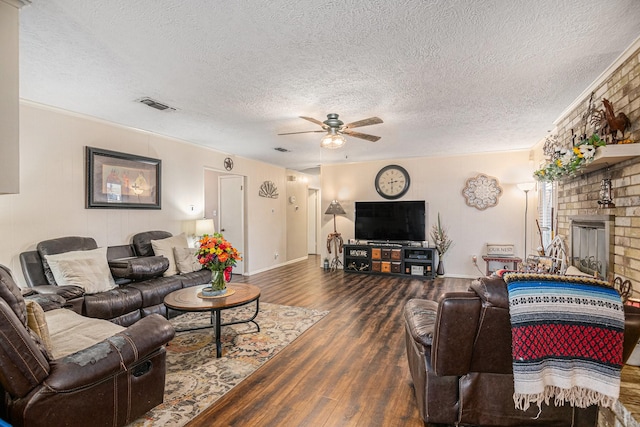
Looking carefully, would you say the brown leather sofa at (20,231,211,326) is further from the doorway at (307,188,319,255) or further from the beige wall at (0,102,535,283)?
the doorway at (307,188,319,255)

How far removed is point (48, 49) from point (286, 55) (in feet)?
5.82

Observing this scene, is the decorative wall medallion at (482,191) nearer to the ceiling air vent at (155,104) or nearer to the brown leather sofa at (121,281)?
the brown leather sofa at (121,281)

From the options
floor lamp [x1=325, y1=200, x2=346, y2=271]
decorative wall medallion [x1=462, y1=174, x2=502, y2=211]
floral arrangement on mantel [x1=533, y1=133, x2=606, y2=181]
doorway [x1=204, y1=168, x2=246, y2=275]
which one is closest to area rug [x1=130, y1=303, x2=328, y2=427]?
doorway [x1=204, y1=168, x2=246, y2=275]

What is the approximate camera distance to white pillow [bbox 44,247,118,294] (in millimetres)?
3059

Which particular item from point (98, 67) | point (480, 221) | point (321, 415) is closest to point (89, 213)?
point (98, 67)

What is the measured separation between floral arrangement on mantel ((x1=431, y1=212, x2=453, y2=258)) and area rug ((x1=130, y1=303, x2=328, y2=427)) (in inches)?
132

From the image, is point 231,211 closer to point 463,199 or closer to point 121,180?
point 121,180

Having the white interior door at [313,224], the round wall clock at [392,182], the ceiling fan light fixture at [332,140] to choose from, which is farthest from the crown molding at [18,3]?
the white interior door at [313,224]

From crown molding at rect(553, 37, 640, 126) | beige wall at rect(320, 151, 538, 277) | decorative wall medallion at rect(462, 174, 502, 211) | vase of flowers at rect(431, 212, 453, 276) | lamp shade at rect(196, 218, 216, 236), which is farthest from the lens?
vase of flowers at rect(431, 212, 453, 276)

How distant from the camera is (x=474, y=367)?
1.70 metres

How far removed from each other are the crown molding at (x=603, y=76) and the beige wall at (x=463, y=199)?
2.21 metres

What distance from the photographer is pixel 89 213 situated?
3.85 meters

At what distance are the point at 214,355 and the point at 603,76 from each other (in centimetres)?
426

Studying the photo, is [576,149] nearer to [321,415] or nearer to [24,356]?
[321,415]
